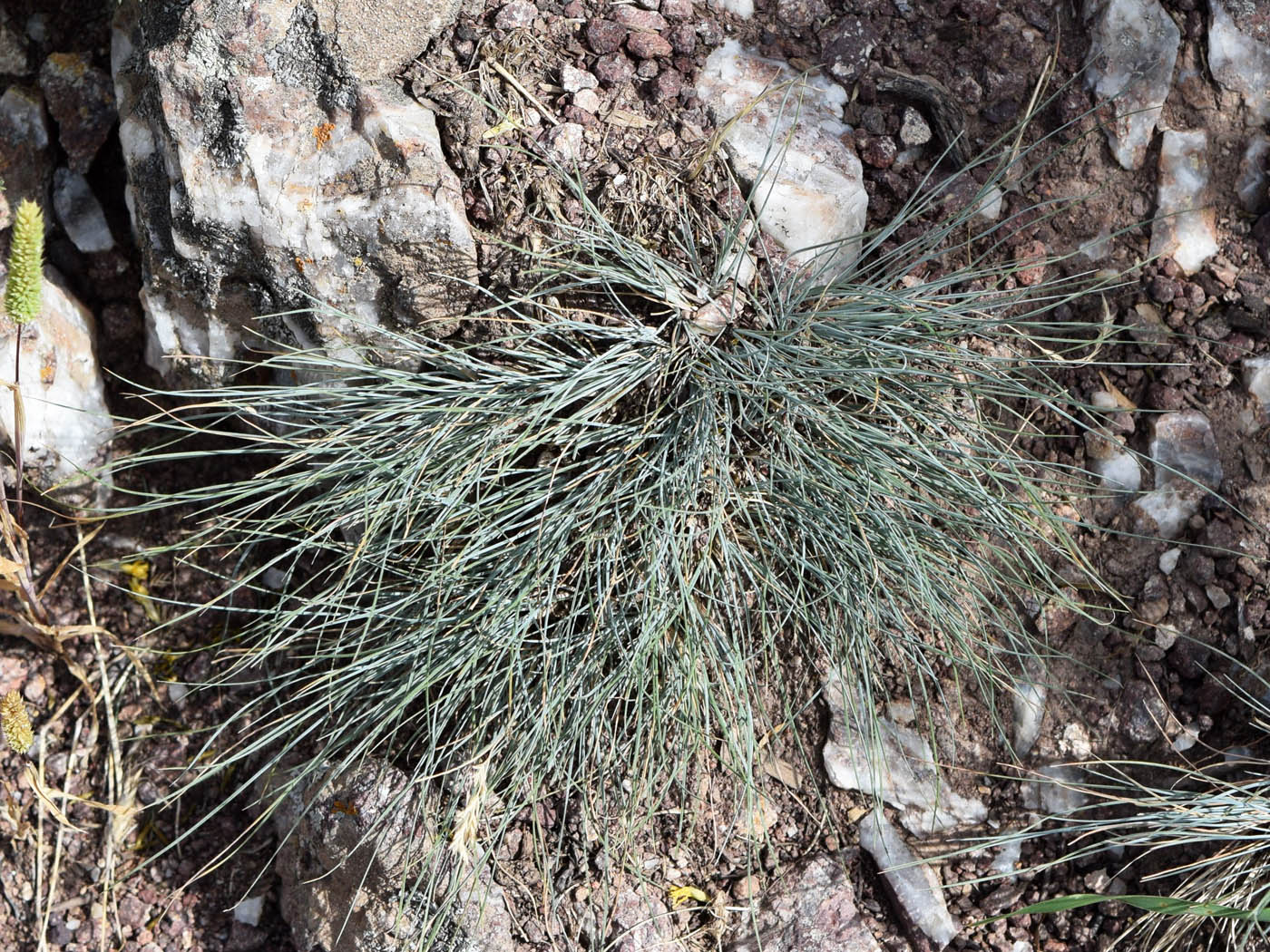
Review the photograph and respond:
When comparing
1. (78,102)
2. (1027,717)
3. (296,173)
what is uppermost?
(78,102)

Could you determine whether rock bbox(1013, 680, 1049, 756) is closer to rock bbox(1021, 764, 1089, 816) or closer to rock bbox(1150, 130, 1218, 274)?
rock bbox(1021, 764, 1089, 816)

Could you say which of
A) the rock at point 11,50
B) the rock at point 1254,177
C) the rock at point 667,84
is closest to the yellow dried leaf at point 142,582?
the rock at point 11,50

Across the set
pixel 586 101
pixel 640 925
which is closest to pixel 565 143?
pixel 586 101

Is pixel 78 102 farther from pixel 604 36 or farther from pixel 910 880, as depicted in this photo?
pixel 910 880

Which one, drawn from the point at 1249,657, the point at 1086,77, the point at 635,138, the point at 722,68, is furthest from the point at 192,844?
the point at 1086,77

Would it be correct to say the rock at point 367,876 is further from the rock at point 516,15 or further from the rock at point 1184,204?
the rock at point 1184,204

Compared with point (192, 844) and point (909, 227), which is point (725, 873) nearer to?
point (192, 844)
